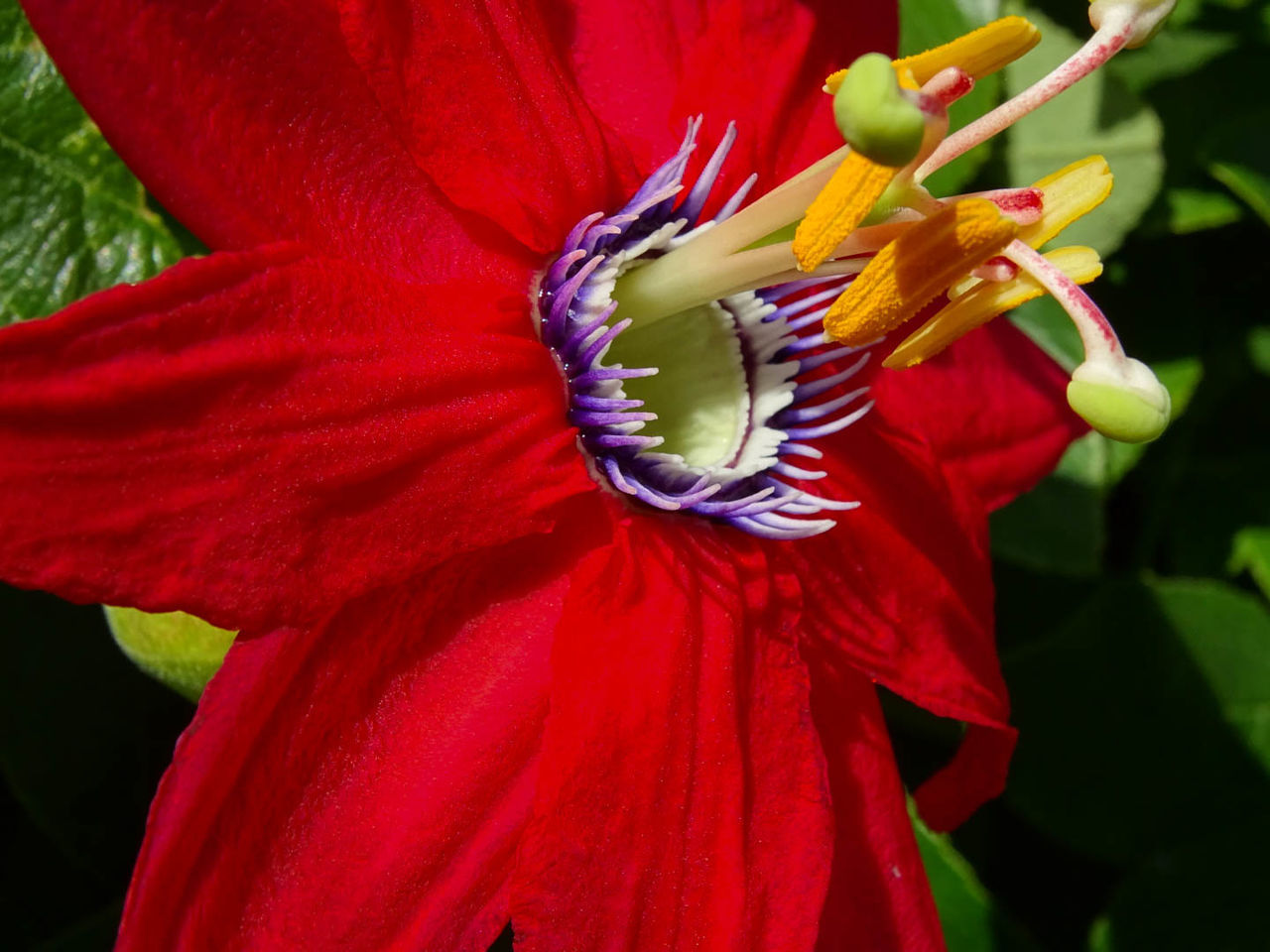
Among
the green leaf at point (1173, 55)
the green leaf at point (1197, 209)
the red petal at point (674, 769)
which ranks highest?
the red petal at point (674, 769)

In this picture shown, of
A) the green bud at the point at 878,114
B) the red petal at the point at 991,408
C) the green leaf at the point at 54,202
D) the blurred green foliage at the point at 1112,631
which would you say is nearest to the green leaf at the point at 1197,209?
the blurred green foliage at the point at 1112,631

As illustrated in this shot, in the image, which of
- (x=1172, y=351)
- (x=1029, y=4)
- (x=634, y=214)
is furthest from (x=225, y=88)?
(x=1172, y=351)

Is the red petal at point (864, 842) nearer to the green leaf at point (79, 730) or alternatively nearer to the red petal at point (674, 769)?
the red petal at point (674, 769)

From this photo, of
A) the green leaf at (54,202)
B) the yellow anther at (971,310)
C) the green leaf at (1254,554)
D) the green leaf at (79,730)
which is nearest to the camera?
the yellow anther at (971,310)

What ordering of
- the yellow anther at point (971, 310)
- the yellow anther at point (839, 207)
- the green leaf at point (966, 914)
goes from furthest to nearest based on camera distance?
1. the green leaf at point (966, 914)
2. the yellow anther at point (971, 310)
3. the yellow anther at point (839, 207)

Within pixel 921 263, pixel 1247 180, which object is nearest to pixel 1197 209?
pixel 1247 180

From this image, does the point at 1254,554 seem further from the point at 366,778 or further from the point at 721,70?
the point at 366,778
